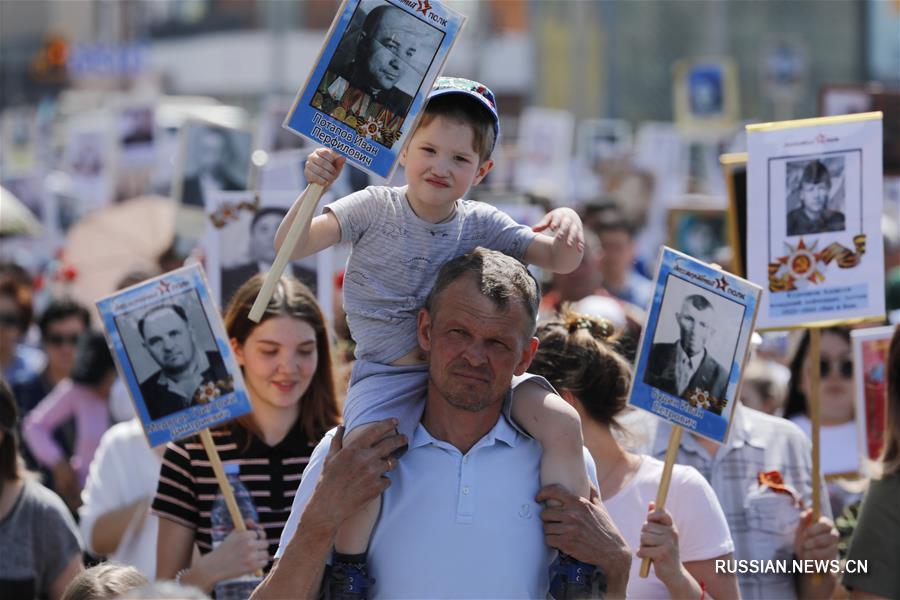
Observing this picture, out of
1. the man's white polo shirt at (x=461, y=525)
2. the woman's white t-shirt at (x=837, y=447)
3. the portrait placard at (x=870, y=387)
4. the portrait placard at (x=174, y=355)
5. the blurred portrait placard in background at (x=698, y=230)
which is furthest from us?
the blurred portrait placard in background at (x=698, y=230)

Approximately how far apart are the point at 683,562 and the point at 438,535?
948 millimetres

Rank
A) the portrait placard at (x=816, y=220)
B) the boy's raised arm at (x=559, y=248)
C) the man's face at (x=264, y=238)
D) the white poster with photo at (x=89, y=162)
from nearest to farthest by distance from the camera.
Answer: the boy's raised arm at (x=559, y=248), the portrait placard at (x=816, y=220), the man's face at (x=264, y=238), the white poster with photo at (x=89, y=162)

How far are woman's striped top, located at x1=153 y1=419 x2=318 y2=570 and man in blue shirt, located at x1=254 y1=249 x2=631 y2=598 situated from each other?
1.04 meters

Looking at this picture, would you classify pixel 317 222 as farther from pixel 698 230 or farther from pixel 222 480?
pixel 698 230

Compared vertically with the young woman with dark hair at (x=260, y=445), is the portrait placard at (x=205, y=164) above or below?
above

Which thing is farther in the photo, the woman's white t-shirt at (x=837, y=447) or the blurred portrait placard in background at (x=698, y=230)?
the blurred portrait placard in background at (x=698, y=230)

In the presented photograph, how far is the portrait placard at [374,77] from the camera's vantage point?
10.8ft

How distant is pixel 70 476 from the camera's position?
6453 mm

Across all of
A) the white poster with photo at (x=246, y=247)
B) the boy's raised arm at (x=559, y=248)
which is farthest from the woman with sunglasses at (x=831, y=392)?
the boy's raised arm at (x=559, y=248)

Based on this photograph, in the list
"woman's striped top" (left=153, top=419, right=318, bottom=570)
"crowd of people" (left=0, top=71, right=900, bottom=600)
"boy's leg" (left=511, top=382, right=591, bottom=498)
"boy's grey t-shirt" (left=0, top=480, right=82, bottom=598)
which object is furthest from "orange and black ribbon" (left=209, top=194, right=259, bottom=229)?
"boy's leg" (left=511, top=382, right=591, bottom=498)

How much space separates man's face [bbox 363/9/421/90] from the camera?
3281 millimetres

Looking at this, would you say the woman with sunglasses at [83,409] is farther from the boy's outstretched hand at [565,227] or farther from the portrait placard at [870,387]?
the boy's outstretched hand at [565,227]

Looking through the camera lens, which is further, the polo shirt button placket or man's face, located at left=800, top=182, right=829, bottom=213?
man's face, located at left=800, top=182, right=829, bottom=213

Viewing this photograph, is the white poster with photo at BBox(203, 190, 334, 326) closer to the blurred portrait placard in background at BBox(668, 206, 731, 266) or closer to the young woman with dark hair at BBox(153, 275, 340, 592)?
the young woman with dark hair at BBox(153, 275, 340, 592)
